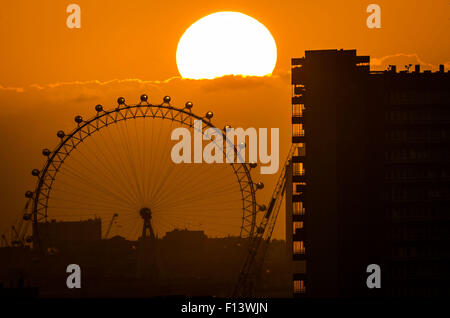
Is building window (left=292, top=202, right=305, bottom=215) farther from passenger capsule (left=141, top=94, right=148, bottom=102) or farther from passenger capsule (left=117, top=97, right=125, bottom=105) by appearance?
passenger capsule (left=117, top=97, right=125, bottom=105)

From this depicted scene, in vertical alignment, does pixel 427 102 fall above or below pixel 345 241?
above

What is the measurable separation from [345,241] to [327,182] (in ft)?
25.4

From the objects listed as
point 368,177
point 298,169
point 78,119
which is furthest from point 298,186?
point 78,119

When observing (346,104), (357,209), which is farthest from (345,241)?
(346,104)

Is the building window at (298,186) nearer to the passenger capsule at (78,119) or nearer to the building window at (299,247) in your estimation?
the building window at (299,247)

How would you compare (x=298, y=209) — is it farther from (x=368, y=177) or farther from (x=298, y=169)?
(x=368, y=177)

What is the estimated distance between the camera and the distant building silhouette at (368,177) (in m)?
155

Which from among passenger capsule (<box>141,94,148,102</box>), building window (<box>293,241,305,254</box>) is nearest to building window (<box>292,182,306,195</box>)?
building window (<box>293,241,305,254</box>)

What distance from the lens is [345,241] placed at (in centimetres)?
15550

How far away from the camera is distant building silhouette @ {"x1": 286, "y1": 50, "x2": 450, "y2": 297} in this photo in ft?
508
